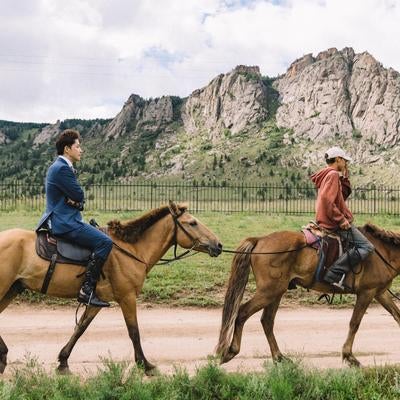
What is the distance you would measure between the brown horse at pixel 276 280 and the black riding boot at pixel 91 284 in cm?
188

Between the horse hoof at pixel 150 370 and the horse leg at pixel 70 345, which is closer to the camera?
the horse hoof at pixel 150 370

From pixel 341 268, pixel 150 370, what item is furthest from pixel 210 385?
pixel 341 268

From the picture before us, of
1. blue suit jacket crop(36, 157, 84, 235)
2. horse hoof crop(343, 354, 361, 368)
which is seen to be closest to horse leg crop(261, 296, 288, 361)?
horse hoof crop(343, 354, 361, 368)

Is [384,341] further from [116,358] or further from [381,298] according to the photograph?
[116,358]

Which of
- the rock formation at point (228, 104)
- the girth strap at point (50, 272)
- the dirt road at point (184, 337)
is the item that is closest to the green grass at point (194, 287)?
the dirt road at point (184, 337)

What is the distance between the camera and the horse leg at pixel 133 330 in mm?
7543

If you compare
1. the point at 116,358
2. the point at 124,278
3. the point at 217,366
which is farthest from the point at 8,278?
the point at 217,366

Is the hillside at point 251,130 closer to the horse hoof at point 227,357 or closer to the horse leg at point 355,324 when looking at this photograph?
the horse leg at point 355,324

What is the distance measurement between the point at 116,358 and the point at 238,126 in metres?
139

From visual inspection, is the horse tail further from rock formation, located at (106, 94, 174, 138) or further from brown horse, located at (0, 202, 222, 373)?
rock formation, located at (106, 94, 174, 138)

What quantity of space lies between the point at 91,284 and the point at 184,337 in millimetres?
2897

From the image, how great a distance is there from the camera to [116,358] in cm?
845

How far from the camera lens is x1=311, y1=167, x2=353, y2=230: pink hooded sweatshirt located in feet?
27.8

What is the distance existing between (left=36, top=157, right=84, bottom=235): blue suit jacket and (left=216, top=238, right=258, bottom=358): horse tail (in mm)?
2445
